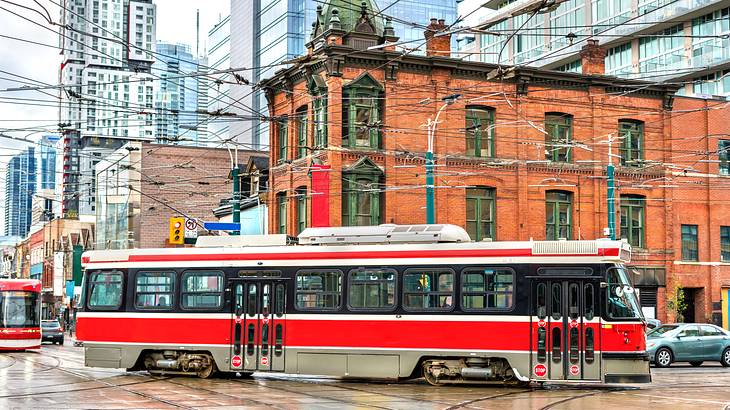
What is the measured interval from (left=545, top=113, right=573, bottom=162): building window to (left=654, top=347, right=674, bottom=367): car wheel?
1556 cm

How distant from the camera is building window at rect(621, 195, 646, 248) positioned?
4584 centimetres

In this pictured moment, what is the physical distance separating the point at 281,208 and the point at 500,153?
10052 mm

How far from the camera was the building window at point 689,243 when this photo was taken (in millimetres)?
47562

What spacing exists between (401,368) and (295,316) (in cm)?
263

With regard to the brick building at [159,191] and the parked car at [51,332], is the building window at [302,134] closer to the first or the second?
the parked car at [51,332]

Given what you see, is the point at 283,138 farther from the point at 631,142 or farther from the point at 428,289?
the point at 428,289

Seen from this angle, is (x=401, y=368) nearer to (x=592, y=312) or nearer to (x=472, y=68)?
(x=592, y=312)

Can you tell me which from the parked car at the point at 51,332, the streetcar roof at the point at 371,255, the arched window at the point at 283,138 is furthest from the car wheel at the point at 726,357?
the parked car at the point at 51,332

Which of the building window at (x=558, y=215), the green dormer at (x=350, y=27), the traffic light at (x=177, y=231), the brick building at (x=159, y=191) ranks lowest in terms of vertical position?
the traffic light at (x=177, y=231)

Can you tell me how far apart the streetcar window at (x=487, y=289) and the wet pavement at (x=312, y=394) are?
170 centimetres

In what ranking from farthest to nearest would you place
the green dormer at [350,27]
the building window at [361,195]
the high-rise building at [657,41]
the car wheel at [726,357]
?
the high-rise building at [657,41] < the green dormer at [350,27] < the building window at [361,195] < the car wheel at [726,357]

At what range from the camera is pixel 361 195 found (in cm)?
4078

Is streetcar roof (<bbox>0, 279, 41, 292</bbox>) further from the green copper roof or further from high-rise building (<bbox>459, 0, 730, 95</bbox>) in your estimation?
high-rise building (<bbox>459, 0, 730, 95</bbox>)

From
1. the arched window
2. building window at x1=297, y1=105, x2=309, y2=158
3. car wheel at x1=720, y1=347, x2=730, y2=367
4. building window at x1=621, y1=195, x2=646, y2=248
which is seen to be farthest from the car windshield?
the arched window
